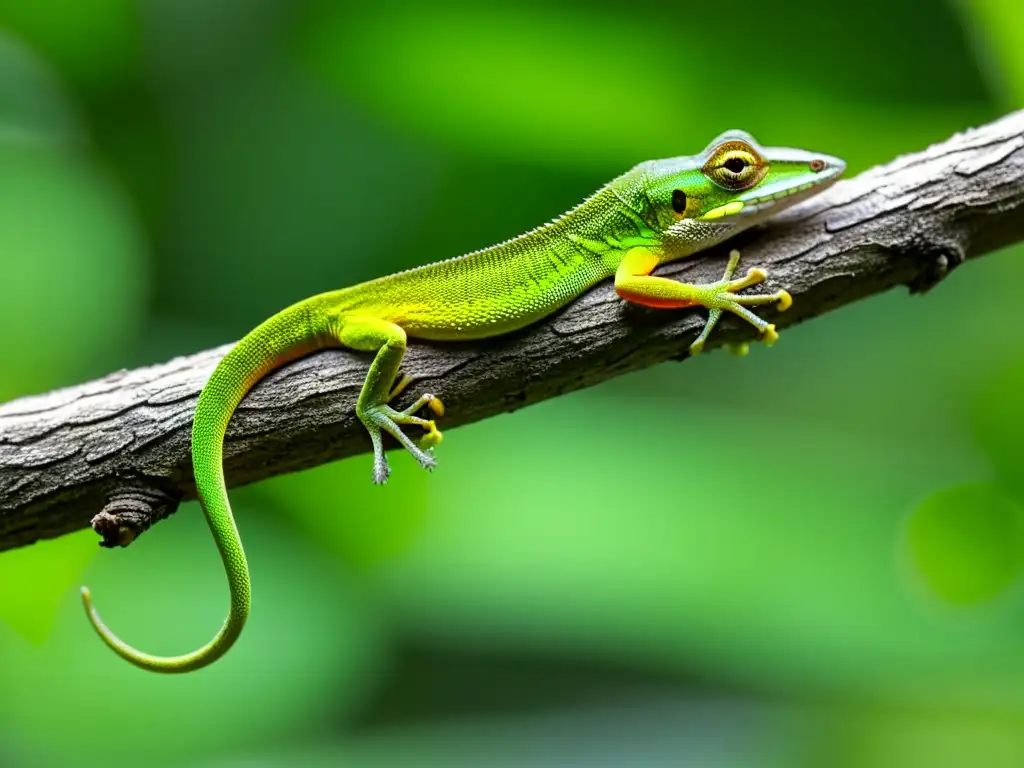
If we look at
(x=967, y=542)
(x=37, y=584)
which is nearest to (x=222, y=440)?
(x=37, y=584)

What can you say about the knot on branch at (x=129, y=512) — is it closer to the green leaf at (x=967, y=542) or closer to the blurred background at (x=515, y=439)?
the blurred background at (x=515, y=439)

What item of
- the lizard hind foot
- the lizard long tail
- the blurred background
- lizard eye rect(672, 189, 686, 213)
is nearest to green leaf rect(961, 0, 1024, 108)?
the blurred background

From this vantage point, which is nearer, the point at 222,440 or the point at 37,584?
the point at 222,440

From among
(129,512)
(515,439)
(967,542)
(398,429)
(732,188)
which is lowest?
(129,512)

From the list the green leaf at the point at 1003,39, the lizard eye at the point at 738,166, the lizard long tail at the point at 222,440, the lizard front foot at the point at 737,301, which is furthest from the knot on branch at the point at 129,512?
the green leaf at the point at 1003,39

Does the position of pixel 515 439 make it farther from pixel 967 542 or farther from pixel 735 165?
pixel 735 165

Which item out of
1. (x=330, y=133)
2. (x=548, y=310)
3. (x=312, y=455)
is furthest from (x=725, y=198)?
(x=330, y=133)

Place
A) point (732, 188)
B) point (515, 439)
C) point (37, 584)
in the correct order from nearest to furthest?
point (732, 188) < point (37, 584) < point (515, 439)
